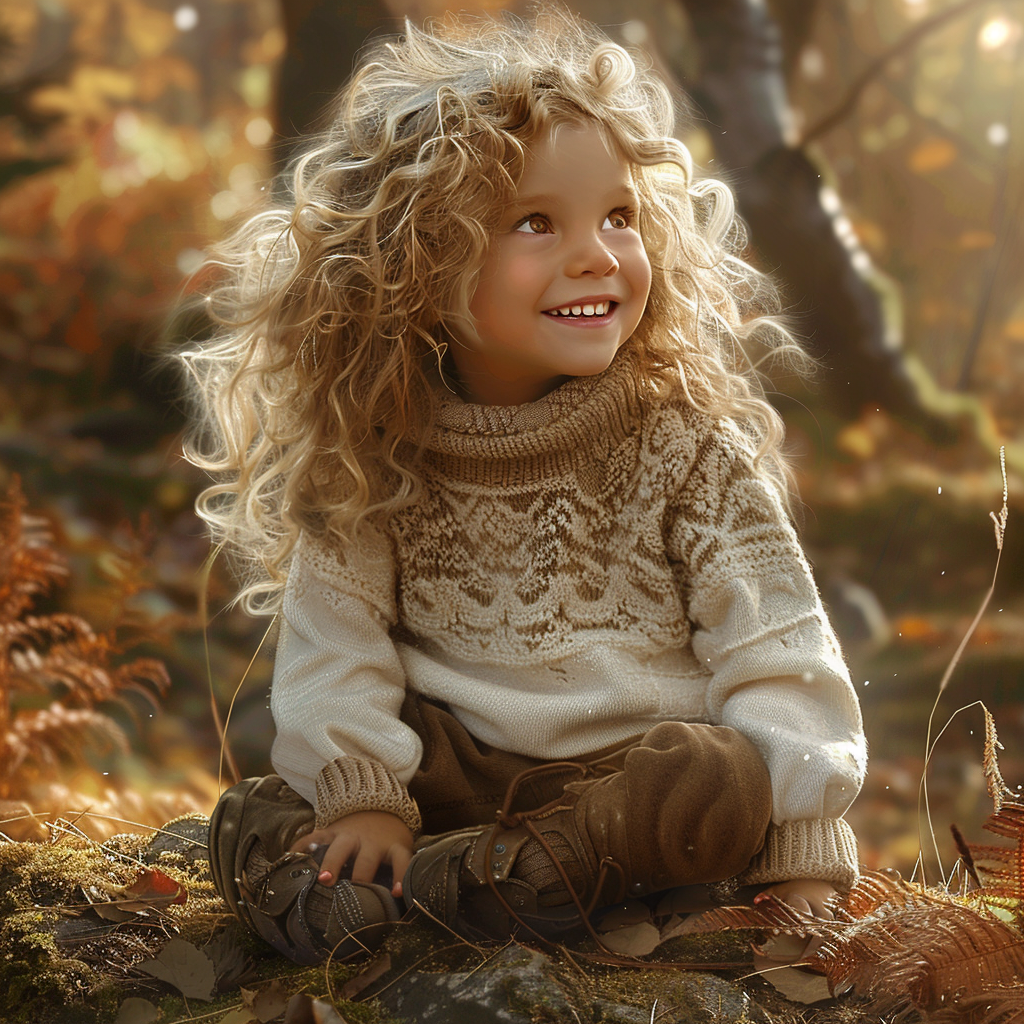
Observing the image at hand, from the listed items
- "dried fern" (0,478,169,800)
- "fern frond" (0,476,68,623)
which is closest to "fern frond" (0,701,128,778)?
"dried fern" (0,478,169,800)

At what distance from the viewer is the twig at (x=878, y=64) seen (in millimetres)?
2570

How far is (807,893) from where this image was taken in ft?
4.32

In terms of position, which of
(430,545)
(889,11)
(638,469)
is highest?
(889,11)

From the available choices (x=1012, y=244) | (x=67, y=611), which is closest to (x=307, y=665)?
(x=67, y=611)

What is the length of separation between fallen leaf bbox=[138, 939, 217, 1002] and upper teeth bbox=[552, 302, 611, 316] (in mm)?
965

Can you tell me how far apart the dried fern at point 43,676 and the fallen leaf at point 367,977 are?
1399mm

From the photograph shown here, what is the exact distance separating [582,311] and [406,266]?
0.26 metres

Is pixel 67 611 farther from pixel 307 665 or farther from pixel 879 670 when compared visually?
pixel 879 670

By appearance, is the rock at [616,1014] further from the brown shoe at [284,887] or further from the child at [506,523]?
the brown shoe at [284,887]

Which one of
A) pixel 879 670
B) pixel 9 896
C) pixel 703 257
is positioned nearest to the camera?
pixel 9 896

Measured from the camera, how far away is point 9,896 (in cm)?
149

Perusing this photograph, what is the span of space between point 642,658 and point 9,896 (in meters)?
0.97

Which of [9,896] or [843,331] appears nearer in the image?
[9,896]

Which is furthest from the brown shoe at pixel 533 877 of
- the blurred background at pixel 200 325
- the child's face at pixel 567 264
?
the blurred background at pixel 200 325
